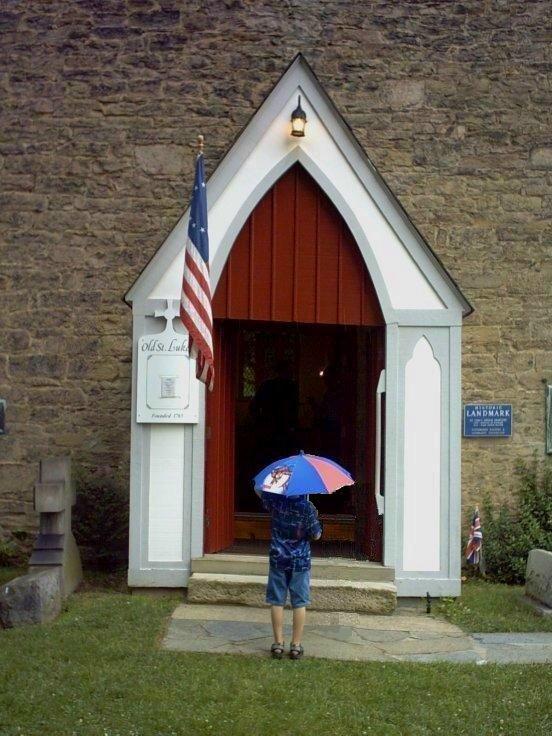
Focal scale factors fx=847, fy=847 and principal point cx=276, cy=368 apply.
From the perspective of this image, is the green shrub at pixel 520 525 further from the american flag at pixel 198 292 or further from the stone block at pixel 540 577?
the american flag at pixel 198 292

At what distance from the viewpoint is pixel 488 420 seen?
10289 millimetres

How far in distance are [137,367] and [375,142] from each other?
14.7 ft

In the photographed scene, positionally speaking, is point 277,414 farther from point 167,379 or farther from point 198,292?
point 198,292

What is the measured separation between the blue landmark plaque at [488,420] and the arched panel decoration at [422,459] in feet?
7.80

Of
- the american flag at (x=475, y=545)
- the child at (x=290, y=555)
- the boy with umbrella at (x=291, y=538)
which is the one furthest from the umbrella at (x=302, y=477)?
the american flag at (x=475, y=545)

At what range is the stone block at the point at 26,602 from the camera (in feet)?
22.5

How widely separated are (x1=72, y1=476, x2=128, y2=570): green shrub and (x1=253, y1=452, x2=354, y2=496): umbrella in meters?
3.62

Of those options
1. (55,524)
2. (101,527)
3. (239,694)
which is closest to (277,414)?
(101,527)

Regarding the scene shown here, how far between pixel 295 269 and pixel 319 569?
9.37ft

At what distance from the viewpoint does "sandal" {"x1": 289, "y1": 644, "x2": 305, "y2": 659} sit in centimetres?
612

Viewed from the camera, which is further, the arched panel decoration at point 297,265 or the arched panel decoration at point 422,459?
the arched panel decoration at point 297,265

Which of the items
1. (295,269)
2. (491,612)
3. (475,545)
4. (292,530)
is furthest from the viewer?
(475,545)

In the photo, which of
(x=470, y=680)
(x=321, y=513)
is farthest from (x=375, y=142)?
Answer: (x=470, y=680)

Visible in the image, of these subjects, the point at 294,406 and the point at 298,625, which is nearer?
the point at 298,625
